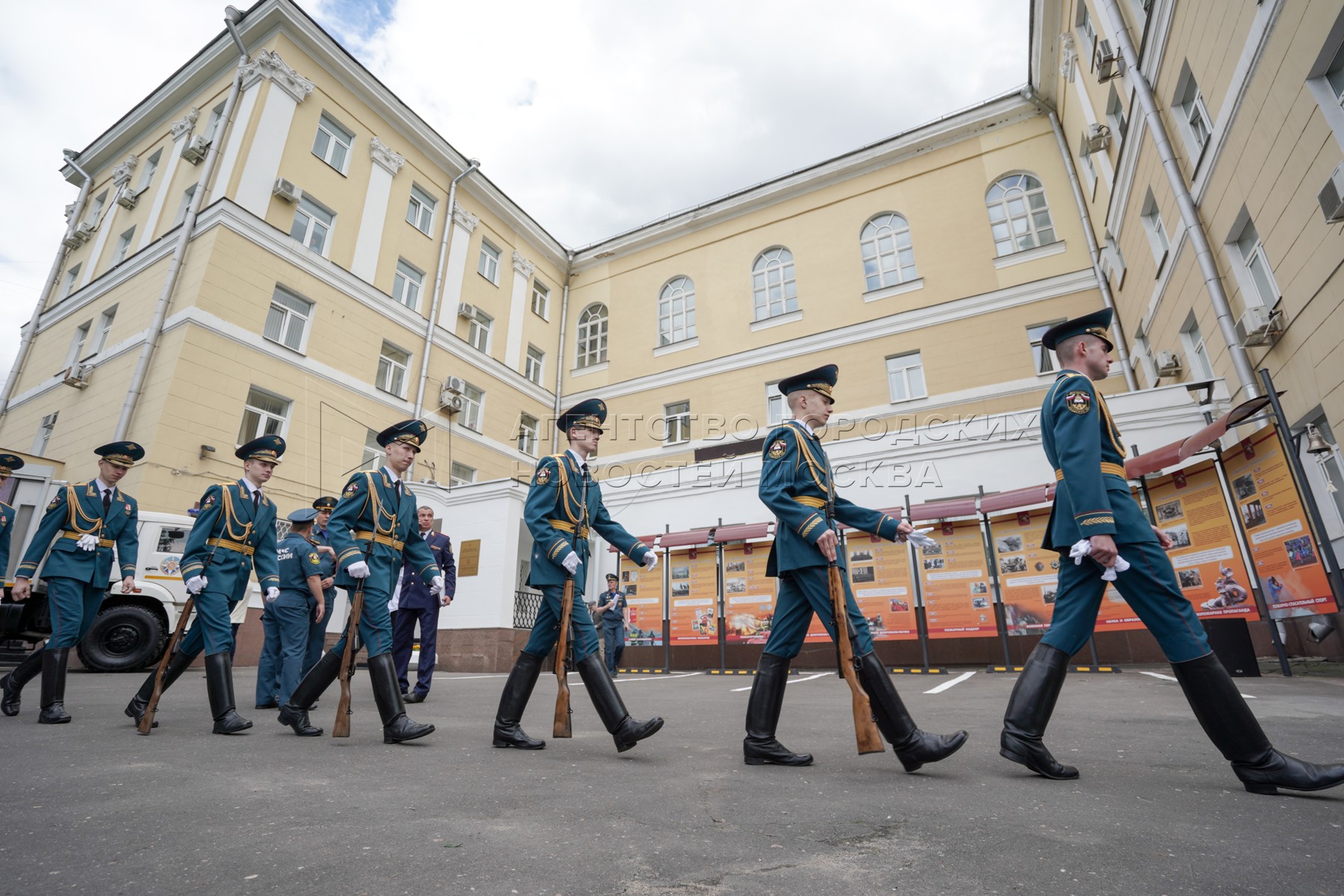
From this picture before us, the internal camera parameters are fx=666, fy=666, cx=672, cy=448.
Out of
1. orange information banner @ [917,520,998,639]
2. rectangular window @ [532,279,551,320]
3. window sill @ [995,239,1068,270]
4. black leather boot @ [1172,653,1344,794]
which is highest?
rectangular window @ [532,279,551,320]

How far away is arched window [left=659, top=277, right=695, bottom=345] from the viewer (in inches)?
913

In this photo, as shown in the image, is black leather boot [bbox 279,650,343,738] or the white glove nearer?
the white glove

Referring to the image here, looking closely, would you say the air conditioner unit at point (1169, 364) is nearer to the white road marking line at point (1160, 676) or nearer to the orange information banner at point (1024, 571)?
the orange information banner at point (1024, 571)

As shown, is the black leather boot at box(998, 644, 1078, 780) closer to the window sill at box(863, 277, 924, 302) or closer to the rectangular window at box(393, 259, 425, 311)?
the window sill at box(863, 277, 924, 302)

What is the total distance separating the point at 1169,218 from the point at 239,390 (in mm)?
19628

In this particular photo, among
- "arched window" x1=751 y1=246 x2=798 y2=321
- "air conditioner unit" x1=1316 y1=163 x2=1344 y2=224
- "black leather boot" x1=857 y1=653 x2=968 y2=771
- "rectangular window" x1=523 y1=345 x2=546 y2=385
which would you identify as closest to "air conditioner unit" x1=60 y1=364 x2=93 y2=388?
"rectangular window" x1=523 y1=345 x2=546 y2=385

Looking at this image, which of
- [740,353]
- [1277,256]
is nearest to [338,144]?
[740,353]

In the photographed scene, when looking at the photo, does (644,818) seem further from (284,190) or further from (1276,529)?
(284,190)

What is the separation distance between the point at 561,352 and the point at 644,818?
24.0 metres

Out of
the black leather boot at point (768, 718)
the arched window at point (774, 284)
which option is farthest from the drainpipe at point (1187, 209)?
the black leather boot at point (768, 718)

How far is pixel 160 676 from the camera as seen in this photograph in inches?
185

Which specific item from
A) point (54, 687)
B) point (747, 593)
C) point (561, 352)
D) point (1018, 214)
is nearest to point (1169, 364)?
point (1018, 214)

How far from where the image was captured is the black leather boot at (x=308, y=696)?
458cm

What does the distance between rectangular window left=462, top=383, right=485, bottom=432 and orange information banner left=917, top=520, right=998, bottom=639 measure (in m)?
15.1
